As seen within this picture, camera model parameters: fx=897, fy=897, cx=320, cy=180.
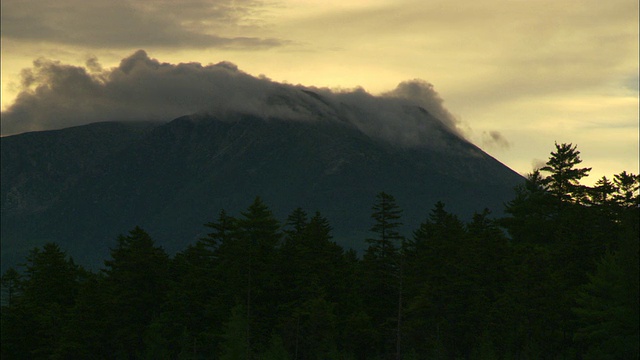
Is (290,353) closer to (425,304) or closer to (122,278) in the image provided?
(425,304)

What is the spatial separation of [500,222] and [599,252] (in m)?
26.0

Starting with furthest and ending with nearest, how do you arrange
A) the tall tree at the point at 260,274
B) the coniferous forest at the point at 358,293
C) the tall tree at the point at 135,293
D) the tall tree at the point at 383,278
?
1. the tall tree at the point at 135,293
2. the tall tree at the point at 383,278
3. the tall tree at the point at 260,274
4. the coniferous forest at the point at 358,293

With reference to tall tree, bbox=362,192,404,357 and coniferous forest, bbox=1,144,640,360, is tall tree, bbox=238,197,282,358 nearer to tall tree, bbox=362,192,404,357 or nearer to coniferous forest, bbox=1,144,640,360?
coniferous forest, bbox=1,144,640,360

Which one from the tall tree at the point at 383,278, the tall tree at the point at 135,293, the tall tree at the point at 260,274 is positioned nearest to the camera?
the tall tree at the point at 260,274

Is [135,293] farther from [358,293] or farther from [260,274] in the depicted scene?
[358,293]

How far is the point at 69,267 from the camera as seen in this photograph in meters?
107

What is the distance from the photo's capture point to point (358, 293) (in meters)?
87.7

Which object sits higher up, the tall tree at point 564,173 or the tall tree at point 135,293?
the tall tree at point 564,173

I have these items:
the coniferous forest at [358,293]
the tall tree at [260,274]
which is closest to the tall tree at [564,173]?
the coniferous forest at [358,293]

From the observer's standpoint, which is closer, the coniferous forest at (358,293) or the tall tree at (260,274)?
the coniferous forest at (358,293)

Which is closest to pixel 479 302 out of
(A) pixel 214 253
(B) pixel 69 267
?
(A) pixel 214 253

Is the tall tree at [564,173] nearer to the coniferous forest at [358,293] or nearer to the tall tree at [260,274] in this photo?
the coniferous forest at [358,293]

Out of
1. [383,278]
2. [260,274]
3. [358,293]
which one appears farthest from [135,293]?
[383,278]

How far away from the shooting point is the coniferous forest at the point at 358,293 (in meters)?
67.8
